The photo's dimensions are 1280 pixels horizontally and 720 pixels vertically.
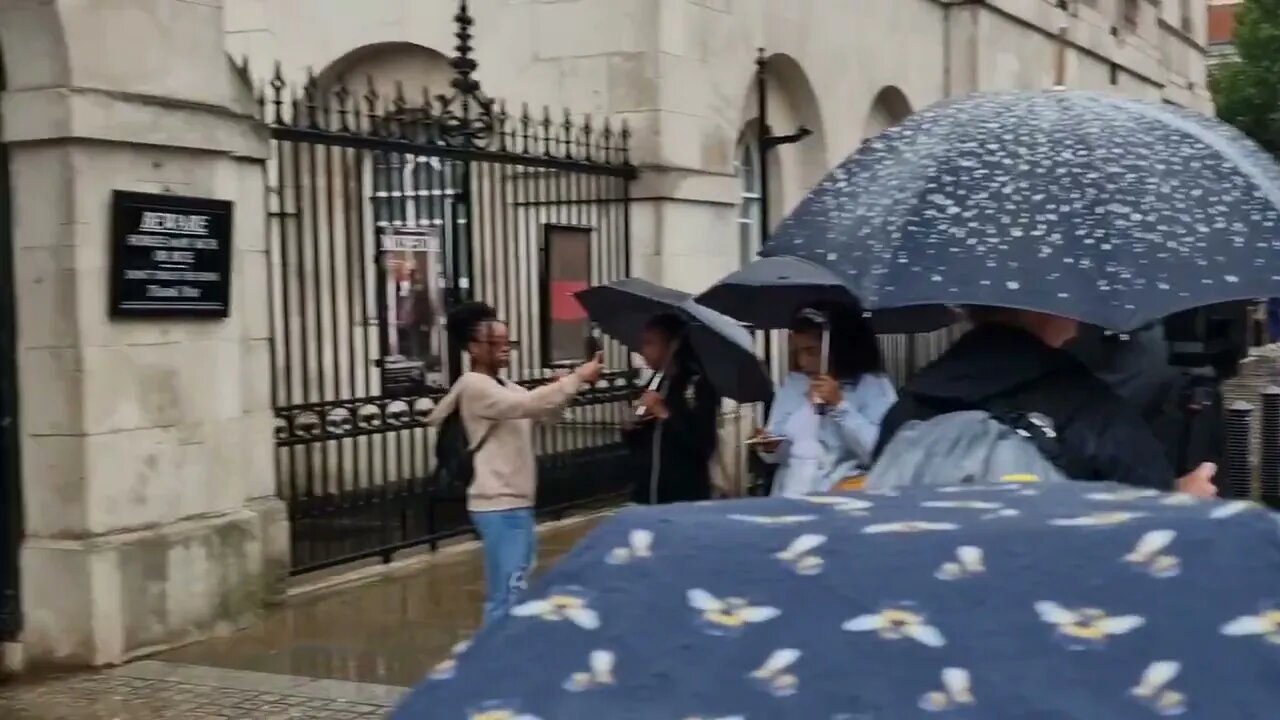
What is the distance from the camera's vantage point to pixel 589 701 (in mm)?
2090

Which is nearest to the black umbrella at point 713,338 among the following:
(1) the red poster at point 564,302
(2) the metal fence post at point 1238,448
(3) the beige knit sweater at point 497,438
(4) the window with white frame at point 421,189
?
(3) the beige knit sweater at point 497,438

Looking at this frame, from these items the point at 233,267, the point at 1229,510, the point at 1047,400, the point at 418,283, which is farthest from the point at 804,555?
the point at 418,283

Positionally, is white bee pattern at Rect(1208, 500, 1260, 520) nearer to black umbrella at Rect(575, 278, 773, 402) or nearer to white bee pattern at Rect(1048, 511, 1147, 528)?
white bee pattern at Rect(1048, 511, 1147, 528)

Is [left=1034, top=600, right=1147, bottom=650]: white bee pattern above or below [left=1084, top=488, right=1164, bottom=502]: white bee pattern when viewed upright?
below

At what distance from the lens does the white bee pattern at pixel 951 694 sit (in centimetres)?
196

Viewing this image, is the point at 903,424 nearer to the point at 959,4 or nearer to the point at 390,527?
the point at 390,527

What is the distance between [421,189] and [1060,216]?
8233mm

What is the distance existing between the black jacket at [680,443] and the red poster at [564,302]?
4.66 m

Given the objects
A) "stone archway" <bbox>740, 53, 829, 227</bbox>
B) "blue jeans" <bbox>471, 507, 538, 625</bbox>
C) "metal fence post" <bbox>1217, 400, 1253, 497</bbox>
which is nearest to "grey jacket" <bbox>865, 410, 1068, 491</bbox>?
"blue jeans" <bbox>471, 507, 538, 625</bbox>

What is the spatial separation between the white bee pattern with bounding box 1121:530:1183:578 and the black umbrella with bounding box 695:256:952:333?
9.61ft

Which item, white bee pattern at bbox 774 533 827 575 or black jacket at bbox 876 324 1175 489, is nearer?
white bee pattern at bbox 774 533 827 575

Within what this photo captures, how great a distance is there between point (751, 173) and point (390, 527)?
6.96m

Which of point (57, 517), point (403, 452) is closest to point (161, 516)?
point (57, 517)

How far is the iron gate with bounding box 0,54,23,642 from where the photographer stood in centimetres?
737
